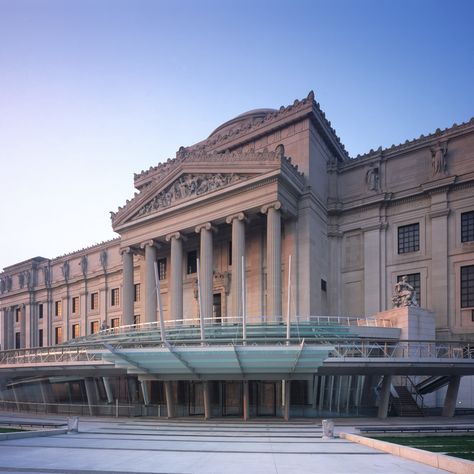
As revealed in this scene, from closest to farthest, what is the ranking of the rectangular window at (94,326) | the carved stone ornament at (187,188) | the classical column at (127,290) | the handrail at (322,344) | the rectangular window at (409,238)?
the handrail at (322,344), the rectangular window at (409,238), the carved stone ornament at (187,188), the classical column at (127,290), the rectangular window at (94,326)

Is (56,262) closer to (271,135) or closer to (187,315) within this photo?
(187,315)

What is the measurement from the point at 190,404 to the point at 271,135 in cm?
3122

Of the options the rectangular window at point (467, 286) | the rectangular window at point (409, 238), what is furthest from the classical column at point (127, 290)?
the rectangular window at point (467, 286)

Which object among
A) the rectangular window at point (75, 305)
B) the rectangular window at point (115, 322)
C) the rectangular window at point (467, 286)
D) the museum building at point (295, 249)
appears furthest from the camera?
the rectangular window at point (75, 305)

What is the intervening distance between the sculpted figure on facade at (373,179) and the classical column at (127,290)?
30.0 meters

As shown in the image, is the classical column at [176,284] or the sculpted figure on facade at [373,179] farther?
the sculpted figure on facade at [373,179]

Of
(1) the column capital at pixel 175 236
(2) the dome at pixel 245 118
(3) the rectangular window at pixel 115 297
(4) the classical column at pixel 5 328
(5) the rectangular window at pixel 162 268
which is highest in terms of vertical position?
(2) the dome at pixel 245 118

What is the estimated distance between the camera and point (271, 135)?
56625 millimetres

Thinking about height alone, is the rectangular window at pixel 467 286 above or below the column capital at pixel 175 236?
below

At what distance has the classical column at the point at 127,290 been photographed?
2330 inches

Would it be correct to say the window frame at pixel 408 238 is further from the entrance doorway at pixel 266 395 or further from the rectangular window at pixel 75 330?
the rectangular window at pixel 75 330

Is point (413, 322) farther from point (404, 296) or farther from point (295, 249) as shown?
point (295, 249)

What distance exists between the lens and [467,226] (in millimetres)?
48094

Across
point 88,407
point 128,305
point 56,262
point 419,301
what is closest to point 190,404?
point 88,407
